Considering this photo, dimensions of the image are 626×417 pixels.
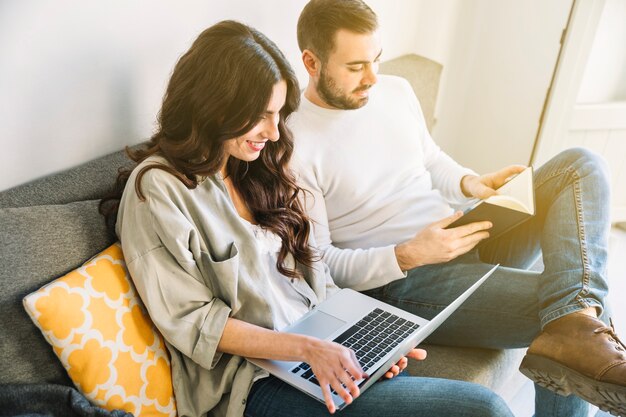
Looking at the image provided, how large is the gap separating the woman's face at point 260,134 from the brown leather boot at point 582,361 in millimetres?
735

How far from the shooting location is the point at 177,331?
114 cm

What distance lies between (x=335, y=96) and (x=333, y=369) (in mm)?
808

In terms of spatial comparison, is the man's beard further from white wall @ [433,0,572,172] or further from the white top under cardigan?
white wall @ [433,0,572,172]

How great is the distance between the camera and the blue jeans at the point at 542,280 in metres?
1.39

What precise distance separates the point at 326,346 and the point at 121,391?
0.38 meters

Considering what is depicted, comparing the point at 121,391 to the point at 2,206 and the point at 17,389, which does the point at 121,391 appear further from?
the point at 2,206

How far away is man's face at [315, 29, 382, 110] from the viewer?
1591mm

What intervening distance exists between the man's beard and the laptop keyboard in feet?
1.90

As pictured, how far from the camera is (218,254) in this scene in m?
1.22

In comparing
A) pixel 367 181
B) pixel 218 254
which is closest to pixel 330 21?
pixel 367 181

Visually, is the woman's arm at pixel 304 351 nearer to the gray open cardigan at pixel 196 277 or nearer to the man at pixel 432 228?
the gray open cardigan at pixel 196 277

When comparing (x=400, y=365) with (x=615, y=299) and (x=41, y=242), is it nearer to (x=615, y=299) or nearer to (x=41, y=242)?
(x=41, y=242)

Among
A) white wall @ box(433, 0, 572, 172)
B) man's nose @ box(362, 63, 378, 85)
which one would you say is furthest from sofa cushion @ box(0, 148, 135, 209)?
white wall @ box(433, 0, 572, 172)

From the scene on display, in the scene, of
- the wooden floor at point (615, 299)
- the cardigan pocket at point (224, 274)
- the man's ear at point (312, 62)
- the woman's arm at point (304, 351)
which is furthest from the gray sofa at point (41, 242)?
the wooden floor at point (615, 299)
